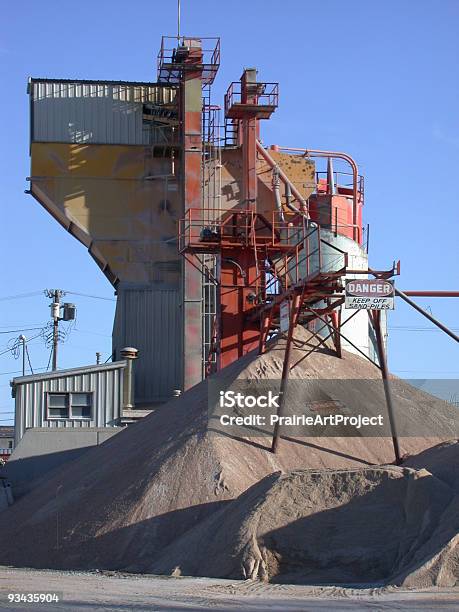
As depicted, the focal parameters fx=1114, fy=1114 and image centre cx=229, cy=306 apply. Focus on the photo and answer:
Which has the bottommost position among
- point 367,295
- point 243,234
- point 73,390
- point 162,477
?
point 162,477

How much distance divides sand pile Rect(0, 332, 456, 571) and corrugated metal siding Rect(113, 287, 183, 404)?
13.1m

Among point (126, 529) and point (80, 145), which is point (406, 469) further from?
point (80, 145)

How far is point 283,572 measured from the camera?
1827 centimetres

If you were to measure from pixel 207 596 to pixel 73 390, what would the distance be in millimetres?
20506

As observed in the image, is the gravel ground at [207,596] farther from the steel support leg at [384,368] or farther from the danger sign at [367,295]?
the steel support leg at [384,368]

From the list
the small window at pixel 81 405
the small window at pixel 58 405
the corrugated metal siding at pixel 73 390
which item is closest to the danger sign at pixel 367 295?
the corrugated metal siding at pixel 73 390

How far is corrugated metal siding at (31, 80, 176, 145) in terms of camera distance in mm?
43656

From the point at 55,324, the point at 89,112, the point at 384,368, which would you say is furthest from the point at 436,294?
the point at 55,324

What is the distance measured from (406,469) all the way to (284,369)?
19.1ft

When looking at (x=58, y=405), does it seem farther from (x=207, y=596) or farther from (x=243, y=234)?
(x=207, y=596)

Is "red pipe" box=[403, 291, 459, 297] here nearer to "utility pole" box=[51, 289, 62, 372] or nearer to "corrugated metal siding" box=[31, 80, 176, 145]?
"corrugated metal siding" box=[31, 80, 176, 145]

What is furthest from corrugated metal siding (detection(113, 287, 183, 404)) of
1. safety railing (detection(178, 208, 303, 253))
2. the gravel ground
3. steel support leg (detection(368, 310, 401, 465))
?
the gravel ground

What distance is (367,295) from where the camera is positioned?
23.5m

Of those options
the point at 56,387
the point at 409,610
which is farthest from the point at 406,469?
the point at 56,387
